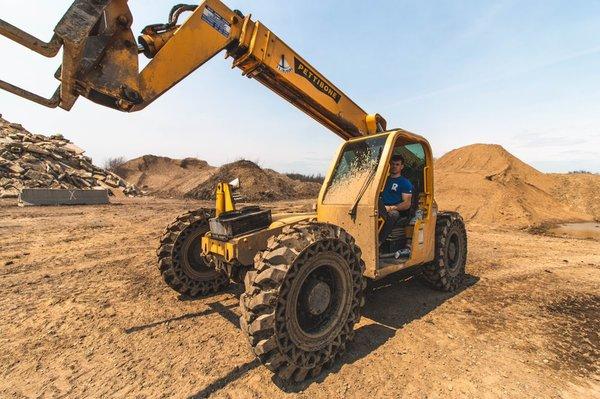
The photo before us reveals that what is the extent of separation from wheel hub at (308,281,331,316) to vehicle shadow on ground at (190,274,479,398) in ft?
1.79

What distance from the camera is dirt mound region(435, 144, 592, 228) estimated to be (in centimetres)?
1528

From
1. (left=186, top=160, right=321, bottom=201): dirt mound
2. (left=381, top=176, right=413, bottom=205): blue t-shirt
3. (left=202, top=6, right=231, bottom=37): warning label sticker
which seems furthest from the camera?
(left=186, top=160, right=321, bottom=201): dirt mound

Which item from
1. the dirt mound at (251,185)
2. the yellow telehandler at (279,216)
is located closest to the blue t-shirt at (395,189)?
the yellow telehandler at (279,216)

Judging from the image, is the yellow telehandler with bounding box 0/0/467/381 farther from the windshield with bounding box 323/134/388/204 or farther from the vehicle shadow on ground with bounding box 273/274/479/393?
the vehicle shadow on ground with bounding box 273/274/479/393

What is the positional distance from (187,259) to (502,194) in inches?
622

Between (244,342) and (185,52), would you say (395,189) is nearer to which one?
(244,342)

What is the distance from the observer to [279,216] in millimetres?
4895

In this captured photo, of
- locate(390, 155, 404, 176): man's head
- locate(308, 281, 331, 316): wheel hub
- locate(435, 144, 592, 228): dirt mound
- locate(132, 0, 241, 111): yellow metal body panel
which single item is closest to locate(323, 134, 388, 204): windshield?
locate(390, 155, 404, 176): man's head

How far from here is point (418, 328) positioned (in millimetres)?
4207

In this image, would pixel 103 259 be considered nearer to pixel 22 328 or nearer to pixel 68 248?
pixel 68 248

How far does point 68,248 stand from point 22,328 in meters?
4.14

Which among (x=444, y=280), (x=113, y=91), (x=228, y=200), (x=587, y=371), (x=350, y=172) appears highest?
(x=113, y=91)

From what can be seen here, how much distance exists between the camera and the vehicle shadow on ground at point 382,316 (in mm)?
3152

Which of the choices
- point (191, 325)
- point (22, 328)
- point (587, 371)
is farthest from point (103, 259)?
point (587, 371)
